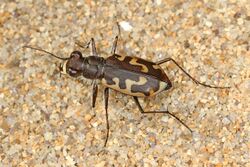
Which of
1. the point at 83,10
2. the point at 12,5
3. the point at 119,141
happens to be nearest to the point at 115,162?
the point at 119,141

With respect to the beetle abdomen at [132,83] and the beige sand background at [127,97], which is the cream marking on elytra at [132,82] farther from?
the beige sand background at [127,97]

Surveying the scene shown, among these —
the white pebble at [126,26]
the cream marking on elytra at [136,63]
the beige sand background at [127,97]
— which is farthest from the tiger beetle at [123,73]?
the white pebble at [126,26]

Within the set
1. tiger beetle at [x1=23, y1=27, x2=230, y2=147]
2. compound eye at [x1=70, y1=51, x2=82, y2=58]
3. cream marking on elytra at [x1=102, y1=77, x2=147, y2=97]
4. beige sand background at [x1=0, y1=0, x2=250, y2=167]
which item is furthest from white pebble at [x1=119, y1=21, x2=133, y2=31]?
cream marking on elytra at [x1=102, y1=77, x2=147, y2=97]

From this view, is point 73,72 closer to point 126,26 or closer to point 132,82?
point 132,82

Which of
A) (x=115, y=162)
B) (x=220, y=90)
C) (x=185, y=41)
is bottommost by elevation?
(x=115, y=162)

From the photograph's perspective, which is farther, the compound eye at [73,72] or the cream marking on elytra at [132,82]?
the compound eye at [73,72]

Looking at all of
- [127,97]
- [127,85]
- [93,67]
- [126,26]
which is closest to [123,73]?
[127,85]

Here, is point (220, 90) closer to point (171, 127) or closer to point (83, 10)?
point (171, 127)
